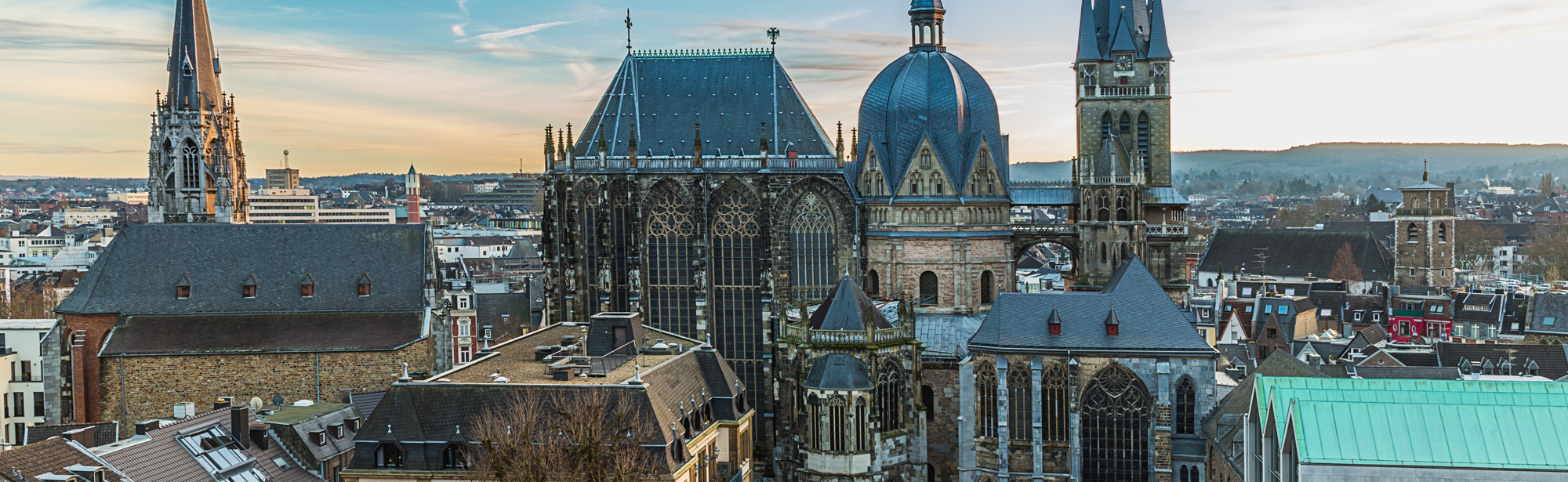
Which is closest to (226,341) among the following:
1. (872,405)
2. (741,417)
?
(741,417)

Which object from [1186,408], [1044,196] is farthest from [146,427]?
[1044,196]

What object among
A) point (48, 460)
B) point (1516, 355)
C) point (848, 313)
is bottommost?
point (1516, 355)

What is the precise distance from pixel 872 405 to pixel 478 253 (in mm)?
143221

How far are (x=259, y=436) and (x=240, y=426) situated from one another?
1612mm

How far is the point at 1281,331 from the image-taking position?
100188 millimetres

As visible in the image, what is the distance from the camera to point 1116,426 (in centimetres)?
5700

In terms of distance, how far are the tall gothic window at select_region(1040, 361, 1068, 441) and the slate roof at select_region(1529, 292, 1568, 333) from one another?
51565 mm

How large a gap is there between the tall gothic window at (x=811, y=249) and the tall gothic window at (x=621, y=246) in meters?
7.97

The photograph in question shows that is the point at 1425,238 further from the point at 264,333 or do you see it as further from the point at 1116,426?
the point at 264,333

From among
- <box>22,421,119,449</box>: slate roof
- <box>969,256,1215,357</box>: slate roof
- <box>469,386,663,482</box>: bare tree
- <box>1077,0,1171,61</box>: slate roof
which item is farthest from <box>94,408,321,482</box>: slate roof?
<box>1077,0,1171,61</box>: slate roof

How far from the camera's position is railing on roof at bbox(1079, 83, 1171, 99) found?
247 feet

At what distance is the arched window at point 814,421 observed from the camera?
57.0m

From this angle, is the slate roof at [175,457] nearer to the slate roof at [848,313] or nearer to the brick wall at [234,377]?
the brick wall at [234,377]

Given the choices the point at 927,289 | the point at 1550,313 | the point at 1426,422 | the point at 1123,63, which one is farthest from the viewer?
the point at 1550,313
